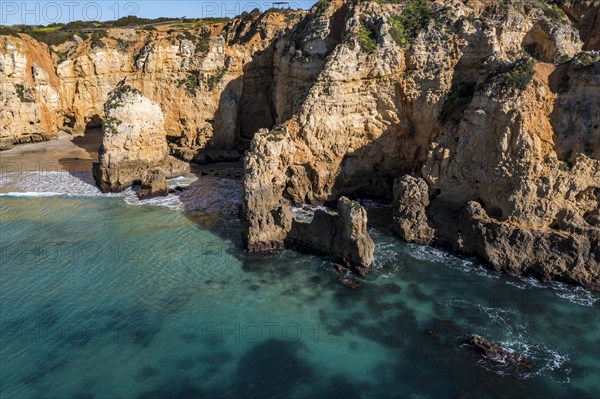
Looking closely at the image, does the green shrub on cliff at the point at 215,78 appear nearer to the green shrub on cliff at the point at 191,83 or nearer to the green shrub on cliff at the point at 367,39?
the green shrub on cliff at the point at 191,83

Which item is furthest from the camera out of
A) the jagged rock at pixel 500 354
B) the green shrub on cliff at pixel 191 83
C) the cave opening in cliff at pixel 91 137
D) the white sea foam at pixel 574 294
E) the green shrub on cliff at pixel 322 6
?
the cave opening in cliff at pixel 91 137

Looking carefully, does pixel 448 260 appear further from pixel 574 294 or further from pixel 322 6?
pixel 322 6

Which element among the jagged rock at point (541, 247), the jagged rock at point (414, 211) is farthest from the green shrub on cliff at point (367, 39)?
the jagged rock at point (541, 247)

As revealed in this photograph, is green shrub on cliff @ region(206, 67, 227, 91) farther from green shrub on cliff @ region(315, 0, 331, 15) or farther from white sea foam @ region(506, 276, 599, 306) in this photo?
white sea foam @ region(506, 276, 599, 306)

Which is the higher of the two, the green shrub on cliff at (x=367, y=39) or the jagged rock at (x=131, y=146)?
the green shrub on cliff at (x=367, y=39)

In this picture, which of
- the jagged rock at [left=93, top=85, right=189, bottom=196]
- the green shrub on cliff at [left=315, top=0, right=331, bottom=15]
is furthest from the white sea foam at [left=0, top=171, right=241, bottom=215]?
the green shrub on cliff at [left=315, top=0, right=331, bottom=15]
